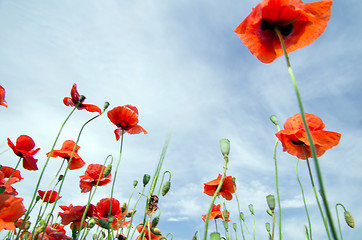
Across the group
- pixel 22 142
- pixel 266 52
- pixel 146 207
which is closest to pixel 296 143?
pixel 266 52

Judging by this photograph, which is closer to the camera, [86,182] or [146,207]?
[146,207]

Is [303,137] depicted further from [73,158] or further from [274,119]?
[73,158]

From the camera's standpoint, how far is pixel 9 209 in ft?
4.59

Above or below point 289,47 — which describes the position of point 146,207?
below

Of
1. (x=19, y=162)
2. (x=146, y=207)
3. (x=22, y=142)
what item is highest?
(x=22, y=142)

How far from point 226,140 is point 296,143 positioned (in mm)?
1311

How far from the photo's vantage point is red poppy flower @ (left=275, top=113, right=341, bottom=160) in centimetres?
181

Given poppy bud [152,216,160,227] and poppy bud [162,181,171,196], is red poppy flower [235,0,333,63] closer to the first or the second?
poppy bud [162,181,171,196]

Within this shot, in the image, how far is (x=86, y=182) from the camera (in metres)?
2.98

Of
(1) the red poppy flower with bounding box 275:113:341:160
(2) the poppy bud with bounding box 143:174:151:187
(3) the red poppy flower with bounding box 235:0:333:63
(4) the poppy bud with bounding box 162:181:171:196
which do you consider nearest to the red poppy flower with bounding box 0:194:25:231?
(2) the poppy bud with bounding box 143:174:151:187

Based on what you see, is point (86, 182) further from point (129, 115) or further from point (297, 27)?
point (297, 27)

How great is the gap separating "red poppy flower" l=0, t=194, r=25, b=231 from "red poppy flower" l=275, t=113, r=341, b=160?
1.95 metres

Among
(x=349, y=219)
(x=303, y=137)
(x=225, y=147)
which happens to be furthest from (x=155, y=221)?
(x=349, y=219)

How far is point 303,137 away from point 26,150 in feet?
9.43
